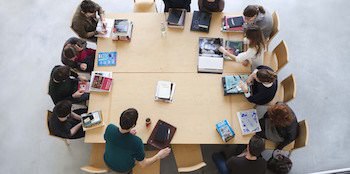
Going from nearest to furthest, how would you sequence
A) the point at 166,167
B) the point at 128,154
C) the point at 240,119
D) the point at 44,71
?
the point at 128,154, the point at 240,119, the point at 166,167, the point at 44,71

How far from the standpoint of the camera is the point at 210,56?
398 cm

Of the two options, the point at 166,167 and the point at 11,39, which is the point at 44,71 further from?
the point at 166,167

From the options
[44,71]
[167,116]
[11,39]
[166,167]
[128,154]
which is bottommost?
[166,167]

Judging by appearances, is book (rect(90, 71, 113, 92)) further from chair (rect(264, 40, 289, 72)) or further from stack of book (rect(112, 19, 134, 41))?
chair (rect(264, 40, 289, 72))

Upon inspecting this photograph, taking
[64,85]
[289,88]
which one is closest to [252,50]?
[289,88]

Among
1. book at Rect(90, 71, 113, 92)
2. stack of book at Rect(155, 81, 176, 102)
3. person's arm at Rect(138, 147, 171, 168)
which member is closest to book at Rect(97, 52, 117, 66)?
book at Rect(90, 71, 113, 92)

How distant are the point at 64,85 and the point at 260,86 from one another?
228 cm

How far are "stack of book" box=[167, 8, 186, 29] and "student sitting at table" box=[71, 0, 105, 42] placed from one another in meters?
0.86

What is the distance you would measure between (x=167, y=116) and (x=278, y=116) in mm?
1184

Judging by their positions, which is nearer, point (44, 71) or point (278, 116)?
point (278, 116)

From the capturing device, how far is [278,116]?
3391 millimetres

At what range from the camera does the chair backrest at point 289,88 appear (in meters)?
3.79

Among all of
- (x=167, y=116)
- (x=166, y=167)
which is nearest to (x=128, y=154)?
(x=167, y=116)

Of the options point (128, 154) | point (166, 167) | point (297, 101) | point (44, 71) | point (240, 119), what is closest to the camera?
point (128, 154)
